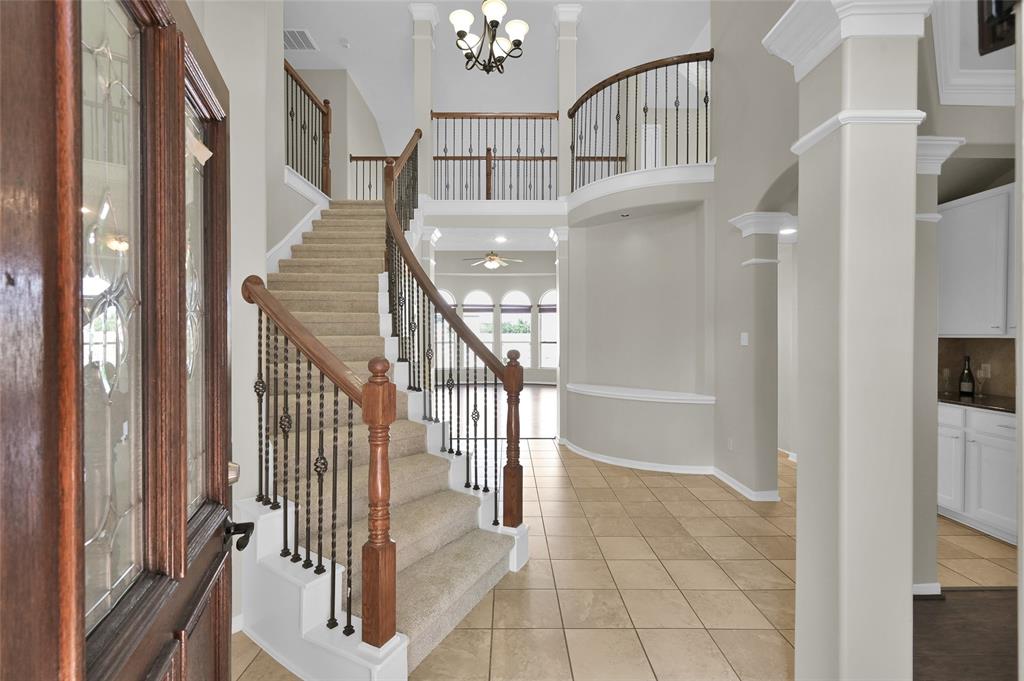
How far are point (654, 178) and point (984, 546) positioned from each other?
3.76 metres

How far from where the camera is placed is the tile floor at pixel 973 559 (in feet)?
8.80

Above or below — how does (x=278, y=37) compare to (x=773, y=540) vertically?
above

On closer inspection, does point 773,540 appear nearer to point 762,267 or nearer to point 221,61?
point 762,267

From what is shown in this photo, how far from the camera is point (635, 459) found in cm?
479

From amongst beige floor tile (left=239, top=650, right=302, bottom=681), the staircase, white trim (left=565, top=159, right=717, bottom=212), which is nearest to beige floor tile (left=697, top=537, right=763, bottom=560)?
the staircase

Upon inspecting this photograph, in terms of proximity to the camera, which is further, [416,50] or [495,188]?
[495,188]

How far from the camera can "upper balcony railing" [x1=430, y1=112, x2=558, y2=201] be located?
6.06 meters

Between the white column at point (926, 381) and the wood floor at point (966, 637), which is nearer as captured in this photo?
the wood floor at point (966, 637)

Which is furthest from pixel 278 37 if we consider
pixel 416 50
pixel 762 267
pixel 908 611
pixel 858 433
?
pixel 908 611

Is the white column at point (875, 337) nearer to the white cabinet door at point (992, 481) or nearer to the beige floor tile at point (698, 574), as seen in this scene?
the beige floor tile at point (698, 574)

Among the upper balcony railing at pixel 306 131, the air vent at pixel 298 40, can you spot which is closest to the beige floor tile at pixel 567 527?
the upper balcony railing at pixel 306 131

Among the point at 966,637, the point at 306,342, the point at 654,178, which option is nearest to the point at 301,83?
the point at 654,178

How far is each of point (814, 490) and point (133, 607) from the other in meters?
1.84

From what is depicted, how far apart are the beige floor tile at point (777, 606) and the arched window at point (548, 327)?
9104mm
